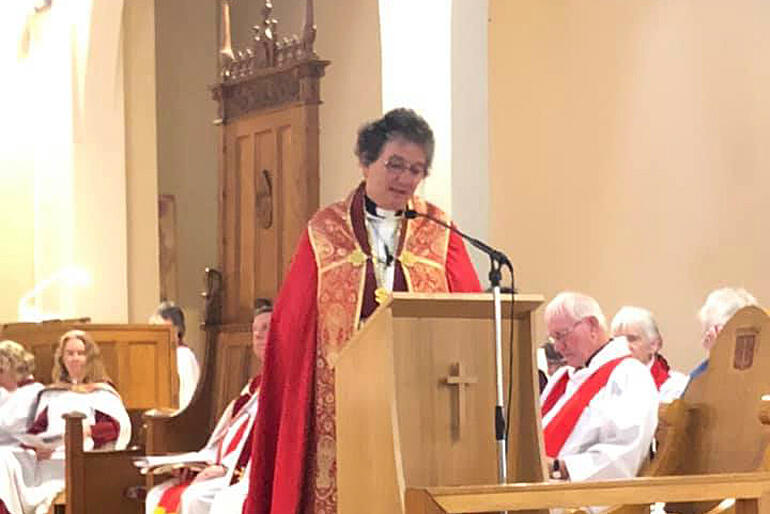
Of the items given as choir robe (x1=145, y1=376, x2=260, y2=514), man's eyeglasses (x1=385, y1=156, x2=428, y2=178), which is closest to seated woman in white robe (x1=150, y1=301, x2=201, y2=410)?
choir robe (x1=145, y1=376, x2=260, y2=514)

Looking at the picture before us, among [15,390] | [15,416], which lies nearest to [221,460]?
[15,416]

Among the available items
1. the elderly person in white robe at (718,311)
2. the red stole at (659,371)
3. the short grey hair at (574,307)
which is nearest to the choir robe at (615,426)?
the short grey hair at (574,307)

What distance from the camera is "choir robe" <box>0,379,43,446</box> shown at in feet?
28.4

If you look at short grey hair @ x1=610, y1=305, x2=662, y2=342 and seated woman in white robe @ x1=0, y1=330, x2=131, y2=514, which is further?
seated woman in white robe @ x1=0, y1=330, x2=131, y2=514

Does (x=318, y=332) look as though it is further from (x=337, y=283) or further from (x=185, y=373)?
(x=185, y=373)

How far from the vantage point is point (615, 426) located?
15.3 ft

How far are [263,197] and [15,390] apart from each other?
2814mm

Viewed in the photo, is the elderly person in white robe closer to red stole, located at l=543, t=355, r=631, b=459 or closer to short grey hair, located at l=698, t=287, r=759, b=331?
short grey hair, located at l=698, t=287, r=759, b=331

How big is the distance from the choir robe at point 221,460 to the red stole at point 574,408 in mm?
1231

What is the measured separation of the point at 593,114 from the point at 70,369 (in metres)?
3.77

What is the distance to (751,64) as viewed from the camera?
823 cm

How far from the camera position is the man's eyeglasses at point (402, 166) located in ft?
14.0

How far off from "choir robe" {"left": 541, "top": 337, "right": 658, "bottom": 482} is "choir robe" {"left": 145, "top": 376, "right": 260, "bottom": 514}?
1.41 metres

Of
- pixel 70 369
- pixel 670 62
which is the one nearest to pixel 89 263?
pixel 70 369
